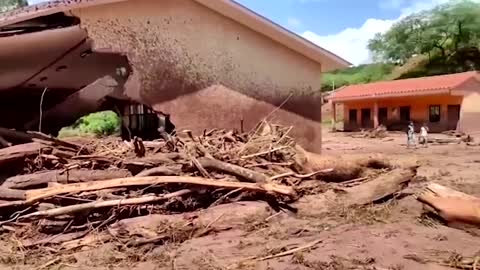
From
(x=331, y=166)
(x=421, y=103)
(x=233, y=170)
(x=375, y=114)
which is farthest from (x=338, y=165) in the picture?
(x=375, y=114)

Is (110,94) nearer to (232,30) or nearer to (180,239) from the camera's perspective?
(232,30)

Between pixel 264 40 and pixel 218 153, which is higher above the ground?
pixel 264 40

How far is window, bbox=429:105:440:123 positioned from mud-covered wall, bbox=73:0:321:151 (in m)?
25.1

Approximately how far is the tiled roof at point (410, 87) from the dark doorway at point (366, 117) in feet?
4.65

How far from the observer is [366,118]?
1614 inches

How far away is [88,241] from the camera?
26.2 feet

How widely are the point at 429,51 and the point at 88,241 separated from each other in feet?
176

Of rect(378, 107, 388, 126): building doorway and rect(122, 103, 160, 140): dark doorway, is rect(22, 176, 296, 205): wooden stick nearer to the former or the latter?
rect(122, 103, 160, 140): dark doorway

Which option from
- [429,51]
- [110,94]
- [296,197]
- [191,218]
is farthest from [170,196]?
[429,51]

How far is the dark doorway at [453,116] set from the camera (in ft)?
115

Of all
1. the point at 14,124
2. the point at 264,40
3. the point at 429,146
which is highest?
the point at 264,40

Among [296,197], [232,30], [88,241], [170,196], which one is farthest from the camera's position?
[232,30]

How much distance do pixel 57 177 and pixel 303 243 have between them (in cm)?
387

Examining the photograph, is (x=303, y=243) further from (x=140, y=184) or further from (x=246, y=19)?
(x=246, y=19)
